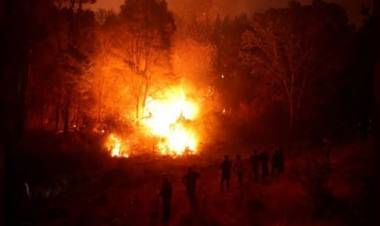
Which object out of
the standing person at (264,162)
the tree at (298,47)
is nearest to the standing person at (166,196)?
the standing person at (264,162)

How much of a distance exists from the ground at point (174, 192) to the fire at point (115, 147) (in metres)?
3.21

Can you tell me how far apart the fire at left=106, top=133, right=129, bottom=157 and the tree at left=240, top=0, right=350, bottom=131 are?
614 inches

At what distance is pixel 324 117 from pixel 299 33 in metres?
8.74

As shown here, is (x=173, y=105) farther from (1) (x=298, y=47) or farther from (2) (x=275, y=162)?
(2) (x=275, y=162)

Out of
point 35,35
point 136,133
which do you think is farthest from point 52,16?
point 136,133

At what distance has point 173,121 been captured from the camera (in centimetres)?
4166

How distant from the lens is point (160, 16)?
4281 cm

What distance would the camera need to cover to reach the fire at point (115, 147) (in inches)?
1329

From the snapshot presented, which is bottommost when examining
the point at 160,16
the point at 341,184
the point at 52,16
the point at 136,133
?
the point at 341,184

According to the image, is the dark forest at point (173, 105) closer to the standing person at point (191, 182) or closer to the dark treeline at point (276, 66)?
the dark treeline at point (276, 66)

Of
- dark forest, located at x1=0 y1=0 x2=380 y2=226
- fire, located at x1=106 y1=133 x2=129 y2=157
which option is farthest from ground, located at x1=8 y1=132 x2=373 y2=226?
fire, located at x1=106 y1=133 x2=129 y2=157

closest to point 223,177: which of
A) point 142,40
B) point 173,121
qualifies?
point 173,121

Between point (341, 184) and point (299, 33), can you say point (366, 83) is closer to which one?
point (299, 33)

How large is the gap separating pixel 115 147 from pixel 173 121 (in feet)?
28.8
